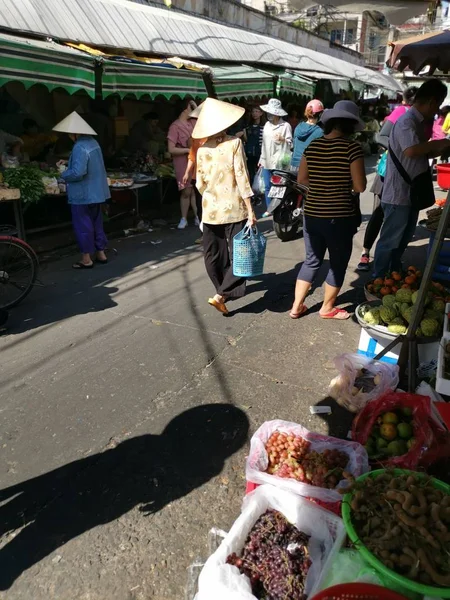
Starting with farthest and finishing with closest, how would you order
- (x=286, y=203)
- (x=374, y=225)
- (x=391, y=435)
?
(x=286, y=203)
(x=374, y=225)
(x=391, y=435)

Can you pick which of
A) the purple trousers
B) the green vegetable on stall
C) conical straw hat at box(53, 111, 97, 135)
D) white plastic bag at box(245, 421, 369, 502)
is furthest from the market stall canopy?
white plastic bag at box(245, 421, 369, 502)

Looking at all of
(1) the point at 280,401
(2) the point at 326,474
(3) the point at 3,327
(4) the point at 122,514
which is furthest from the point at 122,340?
(2) the point at 326,474

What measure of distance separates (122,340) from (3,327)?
1240mm

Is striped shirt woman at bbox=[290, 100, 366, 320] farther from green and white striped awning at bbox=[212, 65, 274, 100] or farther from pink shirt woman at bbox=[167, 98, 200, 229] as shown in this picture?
green and white striped awning at bbox=[212, 65, 274, 100]

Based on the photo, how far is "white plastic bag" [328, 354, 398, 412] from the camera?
10.5 ft

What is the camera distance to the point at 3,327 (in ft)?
14.9

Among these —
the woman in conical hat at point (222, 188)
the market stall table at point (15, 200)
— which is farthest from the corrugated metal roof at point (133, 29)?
the woman in conical hat at point (222, 188)

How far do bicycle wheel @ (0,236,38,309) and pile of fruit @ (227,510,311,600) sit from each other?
379 centimetres

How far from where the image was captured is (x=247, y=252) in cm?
433

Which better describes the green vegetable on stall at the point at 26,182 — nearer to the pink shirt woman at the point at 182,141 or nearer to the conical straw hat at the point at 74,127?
the conical straw hat at the point at 74,127

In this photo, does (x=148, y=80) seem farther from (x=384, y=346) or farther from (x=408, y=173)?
(x=384, y=346)

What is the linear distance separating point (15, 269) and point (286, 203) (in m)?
4.14

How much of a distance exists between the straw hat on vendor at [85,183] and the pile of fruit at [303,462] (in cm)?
432

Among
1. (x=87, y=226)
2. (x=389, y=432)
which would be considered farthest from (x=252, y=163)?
(x=389, y=432)
